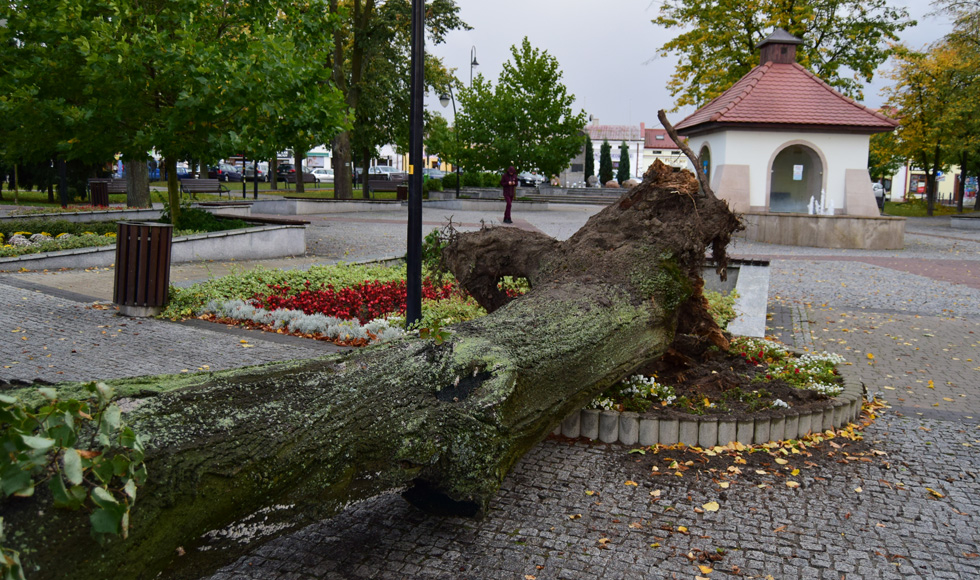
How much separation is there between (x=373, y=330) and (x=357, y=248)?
8401mm

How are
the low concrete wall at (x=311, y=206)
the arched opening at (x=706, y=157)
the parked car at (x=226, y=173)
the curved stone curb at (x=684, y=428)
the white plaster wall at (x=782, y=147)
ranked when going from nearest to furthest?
the curved stone curb at (x=684, y=428)
the white plaster wall at (x=782, y=147)
the arched opening at (x=706, y=157)
the low concrete wall at (x=311, y=206)
the parked car at (x=226, y=173)

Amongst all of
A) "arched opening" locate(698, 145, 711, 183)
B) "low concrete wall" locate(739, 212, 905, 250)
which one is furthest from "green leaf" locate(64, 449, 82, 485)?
"arched opening" locate(698, 145, 711, 183)

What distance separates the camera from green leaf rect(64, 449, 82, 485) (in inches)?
73.5

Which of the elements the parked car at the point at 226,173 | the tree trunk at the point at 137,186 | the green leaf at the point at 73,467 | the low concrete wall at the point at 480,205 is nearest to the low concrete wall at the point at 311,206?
the low concrete wall at the point at 480,205

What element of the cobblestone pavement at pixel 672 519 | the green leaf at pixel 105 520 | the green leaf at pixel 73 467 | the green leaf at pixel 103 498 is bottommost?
the cobblestone pavement at pixel 672 519

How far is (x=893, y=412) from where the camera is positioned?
5527 millimetres

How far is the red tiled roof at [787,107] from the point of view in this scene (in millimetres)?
21203

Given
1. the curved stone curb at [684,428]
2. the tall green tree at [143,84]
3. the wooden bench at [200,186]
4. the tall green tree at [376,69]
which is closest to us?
the curved stone curb at [684,428]

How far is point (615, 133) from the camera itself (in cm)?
11225

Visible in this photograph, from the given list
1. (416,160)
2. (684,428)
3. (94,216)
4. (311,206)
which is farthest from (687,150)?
(311,206)

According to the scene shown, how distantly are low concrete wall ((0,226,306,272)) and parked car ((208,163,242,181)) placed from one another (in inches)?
1442

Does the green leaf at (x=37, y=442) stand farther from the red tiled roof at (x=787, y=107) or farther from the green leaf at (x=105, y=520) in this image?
the red tiled roof at (x=787, y=107)

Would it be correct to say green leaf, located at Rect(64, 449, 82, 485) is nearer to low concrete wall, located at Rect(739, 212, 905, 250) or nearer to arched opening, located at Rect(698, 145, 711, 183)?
low concrete wall, located at Rect(739, 212, 905, 250)

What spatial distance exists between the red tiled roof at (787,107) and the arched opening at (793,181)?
5.60 ft
